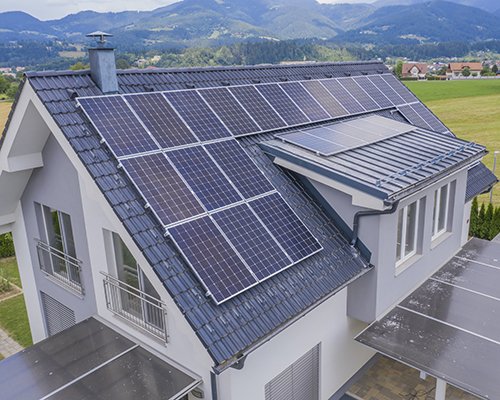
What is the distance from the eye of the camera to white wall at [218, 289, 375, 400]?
30.1 ft

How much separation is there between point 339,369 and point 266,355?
401 centimetres

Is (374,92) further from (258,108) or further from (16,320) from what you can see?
(16,320)

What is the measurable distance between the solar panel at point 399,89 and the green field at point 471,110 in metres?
17.7

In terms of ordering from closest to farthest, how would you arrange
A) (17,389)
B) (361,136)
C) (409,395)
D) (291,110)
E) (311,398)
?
(17,389) → (311,398) → (409,395) → (361,136) → (291,110)

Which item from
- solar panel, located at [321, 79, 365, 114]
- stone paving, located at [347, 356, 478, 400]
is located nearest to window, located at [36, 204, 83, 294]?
stone paving, located at [347, 356, 478, 400]

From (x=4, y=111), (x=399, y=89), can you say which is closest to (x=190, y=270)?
(x=399, y=89)

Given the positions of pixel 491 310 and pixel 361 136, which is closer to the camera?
pixel 491 310

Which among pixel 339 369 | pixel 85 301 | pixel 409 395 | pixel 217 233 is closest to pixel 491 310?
pixel 409 395

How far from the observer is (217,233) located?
9.65 meters

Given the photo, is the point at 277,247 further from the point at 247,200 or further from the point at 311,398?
the point at 311,398

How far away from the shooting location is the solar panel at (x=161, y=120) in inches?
435

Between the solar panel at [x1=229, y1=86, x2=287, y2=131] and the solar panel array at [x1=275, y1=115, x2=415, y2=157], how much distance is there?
69 cm

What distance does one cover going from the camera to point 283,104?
15750 mm

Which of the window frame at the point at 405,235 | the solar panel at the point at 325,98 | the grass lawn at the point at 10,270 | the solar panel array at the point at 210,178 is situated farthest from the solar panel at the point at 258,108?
the grass lawn at the point at 10,270
